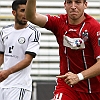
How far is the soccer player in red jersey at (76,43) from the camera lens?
6.27 meters

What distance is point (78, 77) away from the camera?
5918 mm

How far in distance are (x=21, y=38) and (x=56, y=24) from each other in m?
1.20

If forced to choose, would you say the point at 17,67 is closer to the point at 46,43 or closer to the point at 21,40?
the point at 21,40

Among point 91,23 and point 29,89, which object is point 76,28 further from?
point 29,89

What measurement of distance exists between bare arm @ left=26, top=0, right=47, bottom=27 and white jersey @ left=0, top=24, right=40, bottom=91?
3.65 ft

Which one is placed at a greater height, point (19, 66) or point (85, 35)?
point (85, 35)

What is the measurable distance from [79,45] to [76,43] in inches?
1.7

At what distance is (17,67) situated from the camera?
7.34 meters

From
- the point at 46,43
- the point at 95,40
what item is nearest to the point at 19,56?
the point at 95,40

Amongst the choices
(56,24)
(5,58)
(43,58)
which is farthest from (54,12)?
(56,24)

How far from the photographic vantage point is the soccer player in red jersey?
627 centimetres

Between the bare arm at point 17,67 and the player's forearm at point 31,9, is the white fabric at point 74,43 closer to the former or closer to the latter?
the player's forearm at point 31,9

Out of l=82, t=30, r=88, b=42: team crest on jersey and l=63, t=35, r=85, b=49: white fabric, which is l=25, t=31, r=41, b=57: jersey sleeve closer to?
l=63, t=35, r=85, b=49: white fabric

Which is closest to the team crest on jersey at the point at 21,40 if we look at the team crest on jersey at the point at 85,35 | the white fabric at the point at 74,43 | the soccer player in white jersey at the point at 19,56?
the soccer player in white jersey at the point at 19,56
